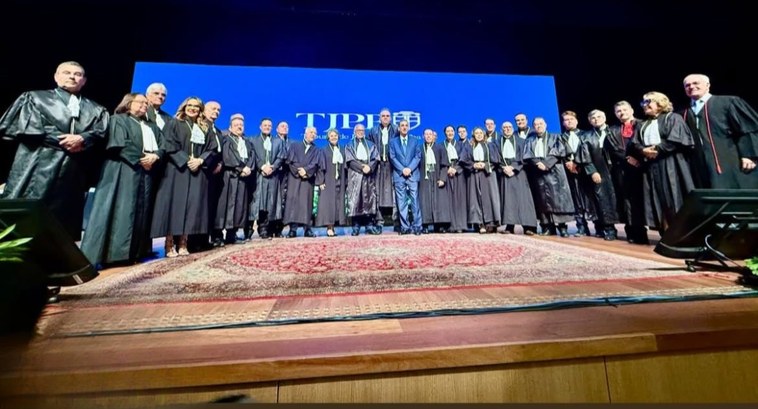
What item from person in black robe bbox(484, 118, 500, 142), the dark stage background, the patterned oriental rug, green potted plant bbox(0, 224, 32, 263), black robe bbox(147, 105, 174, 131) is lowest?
the patterned oriental rug

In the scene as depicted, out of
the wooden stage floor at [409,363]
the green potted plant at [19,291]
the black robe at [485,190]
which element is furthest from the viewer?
the black robe at [485,190]

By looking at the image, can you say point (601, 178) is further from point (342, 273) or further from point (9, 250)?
point (9, 250)

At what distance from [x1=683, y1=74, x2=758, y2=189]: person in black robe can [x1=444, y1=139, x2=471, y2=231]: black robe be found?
2317 mm

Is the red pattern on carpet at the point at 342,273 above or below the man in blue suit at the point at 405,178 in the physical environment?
below

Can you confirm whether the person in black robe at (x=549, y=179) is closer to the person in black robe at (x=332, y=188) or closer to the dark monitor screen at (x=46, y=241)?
the person in black robe at (x=332, y=188)

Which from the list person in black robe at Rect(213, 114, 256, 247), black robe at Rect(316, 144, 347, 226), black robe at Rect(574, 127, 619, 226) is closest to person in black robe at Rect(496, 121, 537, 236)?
black robe at Rect(574, 127, 619, 226)

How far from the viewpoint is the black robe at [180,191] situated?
7.23 ft

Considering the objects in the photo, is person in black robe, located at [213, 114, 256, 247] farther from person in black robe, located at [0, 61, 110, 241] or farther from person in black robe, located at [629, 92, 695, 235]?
person in black robe, located at [629, 92, 695, 235]

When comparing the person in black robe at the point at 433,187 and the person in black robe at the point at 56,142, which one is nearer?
the person in black robe at the point at 56,142

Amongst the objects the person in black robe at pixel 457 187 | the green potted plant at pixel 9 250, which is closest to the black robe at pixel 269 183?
the person in black robe at pixel 457 187

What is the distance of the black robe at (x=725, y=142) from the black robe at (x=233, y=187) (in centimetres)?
434

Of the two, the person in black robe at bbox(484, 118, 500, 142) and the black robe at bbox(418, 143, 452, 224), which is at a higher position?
the person in black robe at bbox(484, 118, 500, 142)

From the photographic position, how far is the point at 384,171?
4.24m

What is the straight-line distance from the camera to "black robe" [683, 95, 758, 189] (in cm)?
221
